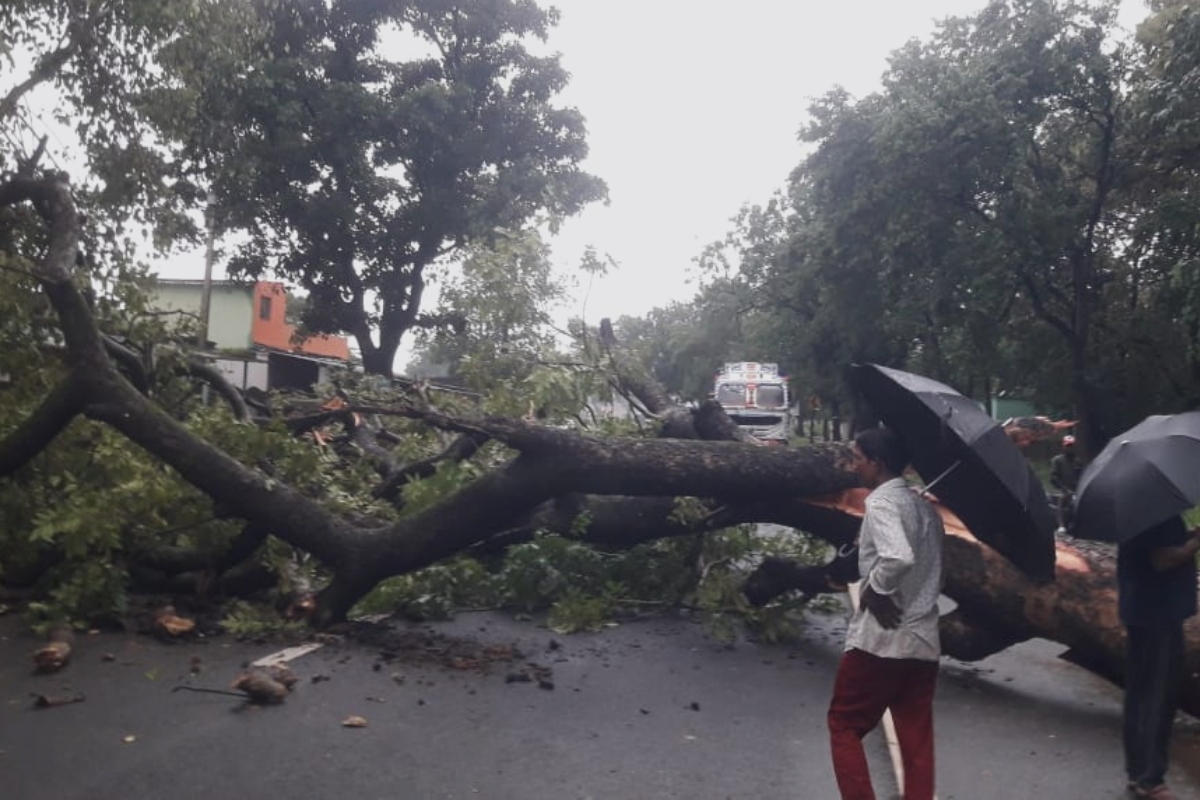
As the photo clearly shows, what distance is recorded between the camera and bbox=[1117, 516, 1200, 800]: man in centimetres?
512

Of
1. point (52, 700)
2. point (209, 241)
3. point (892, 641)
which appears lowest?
point (52, 700)

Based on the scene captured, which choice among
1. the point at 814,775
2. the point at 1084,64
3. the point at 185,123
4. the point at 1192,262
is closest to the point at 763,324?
the point at 1084,64

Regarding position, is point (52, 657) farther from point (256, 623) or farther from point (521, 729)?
point (521, 729)

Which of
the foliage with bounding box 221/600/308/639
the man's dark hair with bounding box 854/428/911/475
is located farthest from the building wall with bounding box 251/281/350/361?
the man's dark hair with bounding box 854/428/911/475

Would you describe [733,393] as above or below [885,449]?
above

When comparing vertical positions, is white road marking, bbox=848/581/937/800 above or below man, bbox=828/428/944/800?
below

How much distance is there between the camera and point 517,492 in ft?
25.2

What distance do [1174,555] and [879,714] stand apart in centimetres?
150

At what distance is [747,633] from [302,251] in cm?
2126

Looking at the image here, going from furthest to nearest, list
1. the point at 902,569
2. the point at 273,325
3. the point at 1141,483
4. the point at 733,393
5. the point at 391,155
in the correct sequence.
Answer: the point at 273,325
the point at 733,393
the point at 391,155
the point at 1141,483
the point at 902,569

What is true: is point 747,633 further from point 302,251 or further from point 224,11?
point 302,251

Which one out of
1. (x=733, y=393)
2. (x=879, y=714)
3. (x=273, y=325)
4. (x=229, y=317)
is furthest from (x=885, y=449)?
(x=273, y=325)

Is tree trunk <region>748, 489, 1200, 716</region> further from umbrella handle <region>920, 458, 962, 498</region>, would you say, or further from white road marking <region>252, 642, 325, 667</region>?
white road marking <region>252, 642, 325, 667</region>

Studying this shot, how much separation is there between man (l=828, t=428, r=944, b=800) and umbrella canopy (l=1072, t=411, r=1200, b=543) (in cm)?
88
